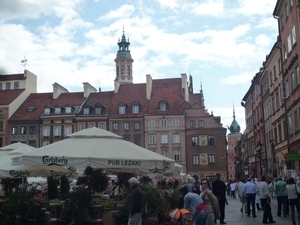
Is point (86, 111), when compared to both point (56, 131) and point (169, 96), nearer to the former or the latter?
point (56, 131)

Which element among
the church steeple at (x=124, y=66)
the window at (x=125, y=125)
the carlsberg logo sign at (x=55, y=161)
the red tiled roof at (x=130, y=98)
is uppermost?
the church steeple at (x=124, y=66)

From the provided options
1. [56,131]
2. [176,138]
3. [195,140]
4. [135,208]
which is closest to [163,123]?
[176,138]

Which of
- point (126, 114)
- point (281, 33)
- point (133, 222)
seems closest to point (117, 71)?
point (126, 114)

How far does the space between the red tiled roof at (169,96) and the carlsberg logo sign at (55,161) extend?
49735mm

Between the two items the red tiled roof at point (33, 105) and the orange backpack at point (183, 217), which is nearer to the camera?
the orange backpack at point (183, 217)

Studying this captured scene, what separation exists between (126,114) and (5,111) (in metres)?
17.9

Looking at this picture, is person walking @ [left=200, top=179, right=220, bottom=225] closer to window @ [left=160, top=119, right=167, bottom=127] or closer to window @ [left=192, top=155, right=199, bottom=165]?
window @ [left=192, top=155, right=199, bottom=165]

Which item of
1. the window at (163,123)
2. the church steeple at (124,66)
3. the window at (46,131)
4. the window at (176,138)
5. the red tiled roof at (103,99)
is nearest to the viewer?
the window at (176,138)

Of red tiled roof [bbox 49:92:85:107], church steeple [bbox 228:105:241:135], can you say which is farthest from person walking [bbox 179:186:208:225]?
church steeple [bbox 228:105:241:135]

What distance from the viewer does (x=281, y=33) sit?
33375 millimetres

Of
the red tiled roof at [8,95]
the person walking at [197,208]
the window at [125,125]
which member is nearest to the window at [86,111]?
the window at [125,125]

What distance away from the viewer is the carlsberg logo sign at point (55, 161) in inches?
444

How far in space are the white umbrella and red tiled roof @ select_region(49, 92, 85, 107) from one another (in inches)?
2056

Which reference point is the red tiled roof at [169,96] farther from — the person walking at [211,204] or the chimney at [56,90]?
the person walking at [211,204]
